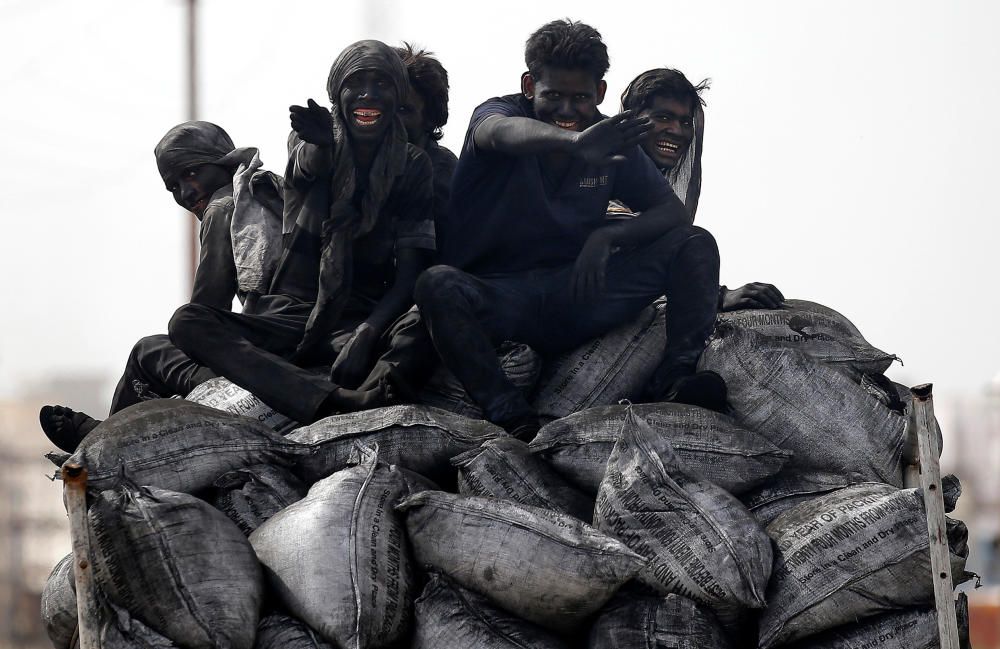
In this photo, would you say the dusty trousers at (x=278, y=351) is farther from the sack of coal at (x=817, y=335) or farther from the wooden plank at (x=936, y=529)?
the wooden plank at (x=936, y=529)

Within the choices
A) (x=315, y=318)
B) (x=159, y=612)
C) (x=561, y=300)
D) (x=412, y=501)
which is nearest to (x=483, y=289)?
(x=561, y=300)

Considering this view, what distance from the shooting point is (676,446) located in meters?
4.50

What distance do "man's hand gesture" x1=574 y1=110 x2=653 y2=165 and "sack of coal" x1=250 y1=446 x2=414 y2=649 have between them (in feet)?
4.27

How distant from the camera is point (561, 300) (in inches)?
208

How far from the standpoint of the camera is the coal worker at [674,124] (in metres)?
6.25

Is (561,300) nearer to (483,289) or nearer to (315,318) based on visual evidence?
(483,289)

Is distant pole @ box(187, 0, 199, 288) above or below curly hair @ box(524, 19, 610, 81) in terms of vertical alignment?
above

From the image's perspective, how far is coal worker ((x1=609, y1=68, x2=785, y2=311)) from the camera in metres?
6.25

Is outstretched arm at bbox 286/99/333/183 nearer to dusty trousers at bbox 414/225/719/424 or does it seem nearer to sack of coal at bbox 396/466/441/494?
dusty trousers at bbox 414/225/719/424

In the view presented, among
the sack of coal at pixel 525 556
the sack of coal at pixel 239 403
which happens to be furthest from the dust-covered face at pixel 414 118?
the sack of coal at pixel 525 556

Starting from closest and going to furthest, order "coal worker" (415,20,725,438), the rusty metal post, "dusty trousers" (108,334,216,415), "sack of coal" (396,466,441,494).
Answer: the rusty metal post → "sack of coal" (396,466,441,494) → "coal worker" (415,20,725,438) → "dusty trousers" (108,334,216,415)

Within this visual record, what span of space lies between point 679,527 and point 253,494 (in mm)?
1245

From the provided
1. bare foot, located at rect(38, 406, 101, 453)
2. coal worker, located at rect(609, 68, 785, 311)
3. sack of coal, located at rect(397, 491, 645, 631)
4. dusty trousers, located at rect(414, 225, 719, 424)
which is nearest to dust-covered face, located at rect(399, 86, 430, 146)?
coal worker, located at rect(609, 68, 785, 311)

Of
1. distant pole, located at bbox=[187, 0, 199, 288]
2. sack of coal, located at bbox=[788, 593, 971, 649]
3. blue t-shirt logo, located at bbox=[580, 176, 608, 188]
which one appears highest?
distant pole, located at bbox=[187, 0, 199, 288]
